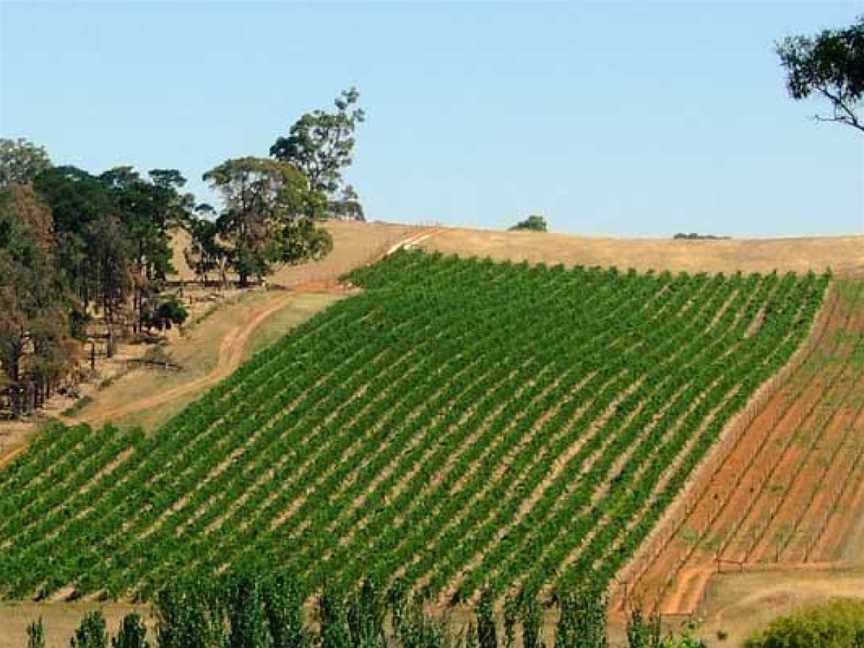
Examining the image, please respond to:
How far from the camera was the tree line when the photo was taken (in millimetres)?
70438

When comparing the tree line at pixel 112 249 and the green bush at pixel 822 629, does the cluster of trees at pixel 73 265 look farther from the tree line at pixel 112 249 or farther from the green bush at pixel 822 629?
the green bush at pixel 822 629

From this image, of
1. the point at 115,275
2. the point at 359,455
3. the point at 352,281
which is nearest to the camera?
the point at 359,455

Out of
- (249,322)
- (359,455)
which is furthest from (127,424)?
(249,322)

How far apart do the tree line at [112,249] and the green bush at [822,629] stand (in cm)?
3725

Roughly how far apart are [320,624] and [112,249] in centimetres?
4121

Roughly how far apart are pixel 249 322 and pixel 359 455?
63.4ft

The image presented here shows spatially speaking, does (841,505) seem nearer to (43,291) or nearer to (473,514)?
(473,514)

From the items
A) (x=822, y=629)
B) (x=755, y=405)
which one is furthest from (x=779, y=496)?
(x=822, y=629)

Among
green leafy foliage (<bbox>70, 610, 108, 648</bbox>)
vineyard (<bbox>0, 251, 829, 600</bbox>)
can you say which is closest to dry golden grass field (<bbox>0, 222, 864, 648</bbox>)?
vineyard (<bbox>0, 251, 829, 600</bbox>)

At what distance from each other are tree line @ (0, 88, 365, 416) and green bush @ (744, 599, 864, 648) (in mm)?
37247

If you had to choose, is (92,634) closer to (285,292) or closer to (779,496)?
(779,496)

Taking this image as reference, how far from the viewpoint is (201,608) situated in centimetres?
4419

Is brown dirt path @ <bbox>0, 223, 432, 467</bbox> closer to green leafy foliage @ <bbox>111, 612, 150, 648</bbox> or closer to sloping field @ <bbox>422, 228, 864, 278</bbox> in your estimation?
sloping field @ <bbox>422, 228, 864, 278</bbox>

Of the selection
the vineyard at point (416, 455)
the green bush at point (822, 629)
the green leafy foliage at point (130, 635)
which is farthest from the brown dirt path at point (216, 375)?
the green bush at point (822, 629)
